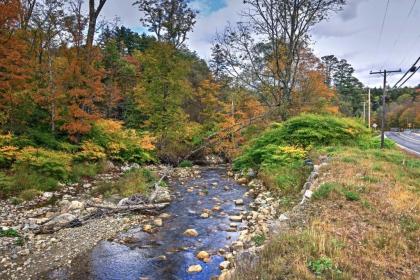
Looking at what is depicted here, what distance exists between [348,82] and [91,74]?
56.7 meters

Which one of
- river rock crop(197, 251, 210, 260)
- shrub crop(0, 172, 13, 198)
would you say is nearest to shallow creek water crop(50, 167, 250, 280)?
river rock crop(197, 251, 210, 260)

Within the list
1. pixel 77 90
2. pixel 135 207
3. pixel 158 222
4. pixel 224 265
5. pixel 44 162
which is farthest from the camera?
pixel 77 90

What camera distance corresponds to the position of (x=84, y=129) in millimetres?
15461

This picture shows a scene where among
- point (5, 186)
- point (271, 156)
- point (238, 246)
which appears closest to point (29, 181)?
point (5, 186)

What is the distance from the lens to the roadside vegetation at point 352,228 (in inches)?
179

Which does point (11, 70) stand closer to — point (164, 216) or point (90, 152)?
point (90, 152)

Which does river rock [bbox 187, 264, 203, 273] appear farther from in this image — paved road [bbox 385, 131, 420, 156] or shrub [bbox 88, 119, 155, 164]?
paved road [bbox 385, 131, 420, 156]

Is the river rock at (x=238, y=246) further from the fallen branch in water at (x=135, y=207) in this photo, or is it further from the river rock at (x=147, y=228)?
the fallen branch in water at (x=135, y=207)

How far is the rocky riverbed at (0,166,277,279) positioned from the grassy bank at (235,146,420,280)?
4.00 ft

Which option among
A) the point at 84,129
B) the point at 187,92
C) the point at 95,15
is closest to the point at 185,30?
the point at 187,92

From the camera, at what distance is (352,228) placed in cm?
605

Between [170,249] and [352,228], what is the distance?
4185 mm

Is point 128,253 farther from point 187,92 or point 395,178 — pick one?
point 187,92

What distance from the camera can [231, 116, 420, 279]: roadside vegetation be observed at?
4539 millimetres
